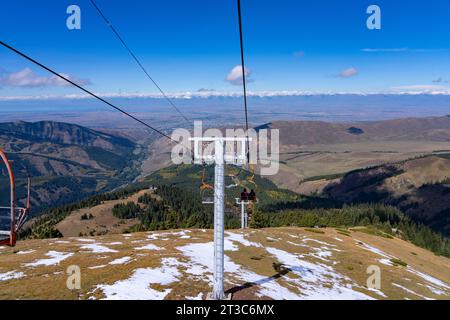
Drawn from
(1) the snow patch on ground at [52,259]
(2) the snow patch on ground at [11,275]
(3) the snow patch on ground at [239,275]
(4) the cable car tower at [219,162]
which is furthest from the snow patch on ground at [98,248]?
(4) the cable car tower at [219,162]

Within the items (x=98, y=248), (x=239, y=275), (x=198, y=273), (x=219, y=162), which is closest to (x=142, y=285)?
(x=198, y=273)

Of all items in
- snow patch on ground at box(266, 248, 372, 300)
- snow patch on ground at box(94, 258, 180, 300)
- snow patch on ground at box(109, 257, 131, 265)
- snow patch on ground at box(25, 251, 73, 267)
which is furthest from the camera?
snow patch on ground at box(25, 251, 73, 267)

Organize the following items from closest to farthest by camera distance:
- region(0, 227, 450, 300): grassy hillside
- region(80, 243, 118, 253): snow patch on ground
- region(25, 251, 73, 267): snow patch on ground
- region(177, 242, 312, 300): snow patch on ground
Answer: region(0, 227, 450, 300): grassy hillside, region(177, 242, 312, 300): snow patch on ground, region(25, 251, 73, 267): snow patch on ground, region(80, 243, 118, 253): snow patch on ground

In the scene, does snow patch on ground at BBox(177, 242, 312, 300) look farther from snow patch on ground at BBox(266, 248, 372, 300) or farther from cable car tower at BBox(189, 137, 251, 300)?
cable car tower at BBox(189, 137, 251, 300)

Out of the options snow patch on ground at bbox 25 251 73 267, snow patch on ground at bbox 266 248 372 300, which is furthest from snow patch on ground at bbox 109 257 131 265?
snow patch on ground at bbox 266 248 372 300

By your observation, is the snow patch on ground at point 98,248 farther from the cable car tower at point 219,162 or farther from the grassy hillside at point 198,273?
the cable car tower at point 219,162

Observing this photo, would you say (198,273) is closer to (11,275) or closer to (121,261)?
(121,261)
